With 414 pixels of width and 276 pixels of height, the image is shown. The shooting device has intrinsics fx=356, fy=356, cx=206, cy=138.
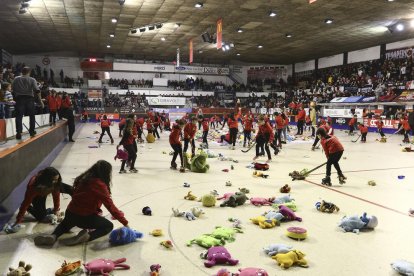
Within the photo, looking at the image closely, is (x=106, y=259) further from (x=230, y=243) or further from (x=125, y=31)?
(x=125, y=31)

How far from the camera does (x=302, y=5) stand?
18594 mm

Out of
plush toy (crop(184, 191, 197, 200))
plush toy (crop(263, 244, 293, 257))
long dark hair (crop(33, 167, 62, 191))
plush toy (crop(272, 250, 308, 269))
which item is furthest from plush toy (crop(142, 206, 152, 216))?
plush toy (crop(272, 250, 308, 269))

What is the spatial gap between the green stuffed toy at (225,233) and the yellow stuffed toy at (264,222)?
387mm

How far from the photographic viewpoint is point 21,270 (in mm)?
3396

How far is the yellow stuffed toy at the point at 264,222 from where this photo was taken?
16.5 feet

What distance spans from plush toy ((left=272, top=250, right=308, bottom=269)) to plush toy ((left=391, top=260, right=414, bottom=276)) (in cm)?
89

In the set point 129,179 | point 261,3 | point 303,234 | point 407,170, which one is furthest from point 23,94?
point 261,3

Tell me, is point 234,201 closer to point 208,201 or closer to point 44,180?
point 208,201

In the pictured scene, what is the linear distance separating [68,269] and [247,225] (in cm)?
254

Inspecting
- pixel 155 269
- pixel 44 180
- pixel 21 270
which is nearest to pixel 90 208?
pixel 44 180

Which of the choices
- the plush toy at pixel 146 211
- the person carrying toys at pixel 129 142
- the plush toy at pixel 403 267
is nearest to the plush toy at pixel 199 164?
the person carrying toys at pixel 129 142

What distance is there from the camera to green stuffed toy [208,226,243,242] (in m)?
4.50

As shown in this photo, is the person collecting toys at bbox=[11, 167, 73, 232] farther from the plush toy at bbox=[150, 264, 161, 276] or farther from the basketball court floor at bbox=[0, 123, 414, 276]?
the plush toy at bbox=[150, 264, 161, 276]

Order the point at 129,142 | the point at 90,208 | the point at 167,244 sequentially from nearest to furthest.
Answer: the point at 167,244, the point at 90,208, the point at 129,142
